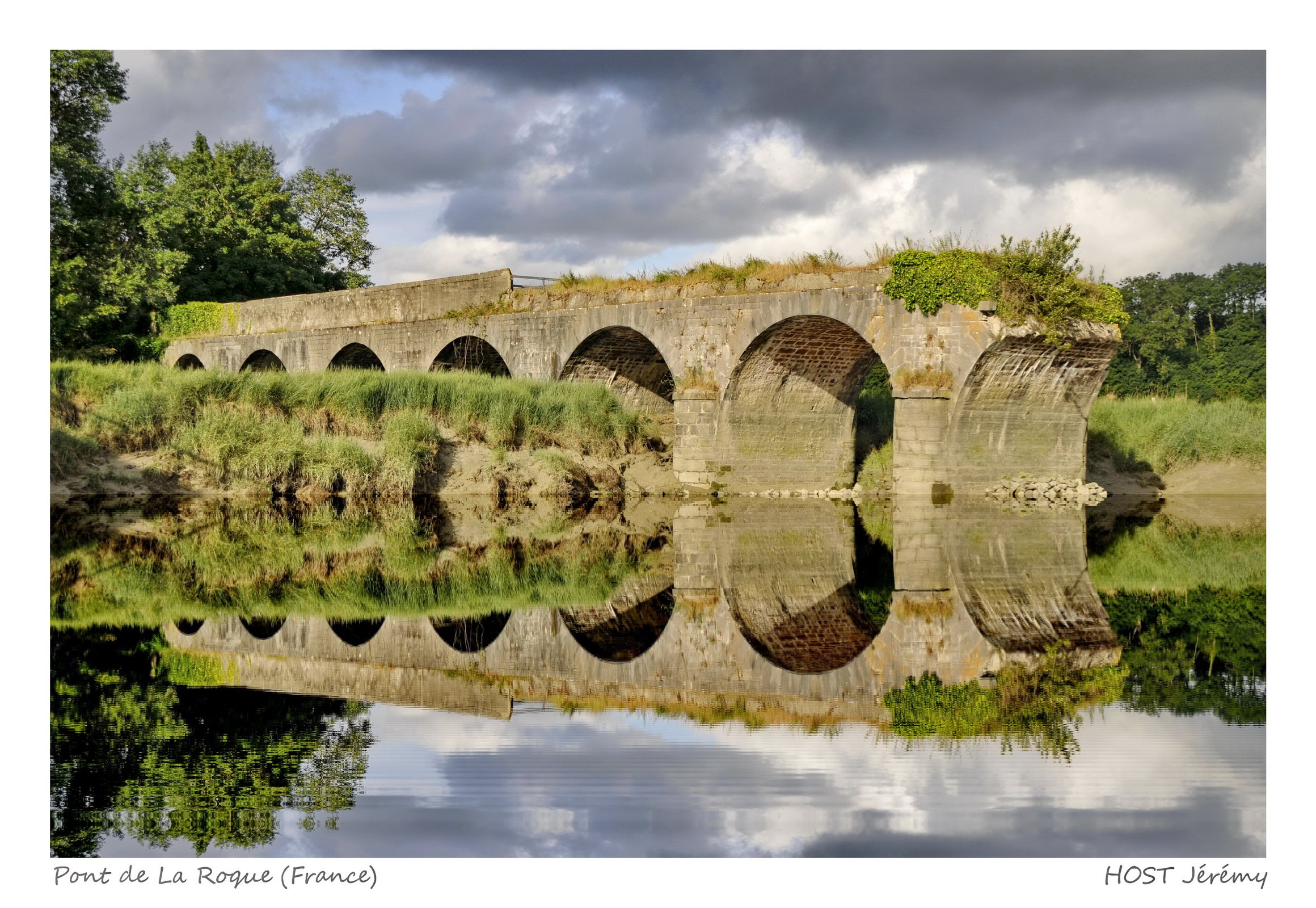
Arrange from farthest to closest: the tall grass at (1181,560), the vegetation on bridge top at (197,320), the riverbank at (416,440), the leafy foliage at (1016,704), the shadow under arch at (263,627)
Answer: the vegetation on bridge top at (197,320)
the riverbank at (416,440)
the tall grass at (1181,560)
the shadow under arch at (263,627)
the leafy foliage at (1016,704)

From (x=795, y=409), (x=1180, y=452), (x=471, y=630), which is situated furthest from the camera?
(x=1180, y=452)

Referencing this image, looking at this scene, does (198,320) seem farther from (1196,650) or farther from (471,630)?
(1196,650)

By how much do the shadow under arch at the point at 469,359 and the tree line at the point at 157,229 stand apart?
726cm

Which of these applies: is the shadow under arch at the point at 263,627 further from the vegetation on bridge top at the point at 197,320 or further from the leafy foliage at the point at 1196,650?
the vegetation on bridge top at the point at 197,320

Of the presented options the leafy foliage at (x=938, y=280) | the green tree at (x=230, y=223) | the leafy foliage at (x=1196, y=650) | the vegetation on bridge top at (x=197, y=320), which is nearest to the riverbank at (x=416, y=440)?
the leafy foliage at (x=938, y=280)

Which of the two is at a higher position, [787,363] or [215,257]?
[215,257]

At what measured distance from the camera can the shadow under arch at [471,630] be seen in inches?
283

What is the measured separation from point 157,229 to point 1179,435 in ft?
96.2

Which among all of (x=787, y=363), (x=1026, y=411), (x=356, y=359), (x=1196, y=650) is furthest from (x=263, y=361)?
(x=1196, y=650)

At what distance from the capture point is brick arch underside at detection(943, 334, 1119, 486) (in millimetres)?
17781

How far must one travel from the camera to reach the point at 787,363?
67.9 ft

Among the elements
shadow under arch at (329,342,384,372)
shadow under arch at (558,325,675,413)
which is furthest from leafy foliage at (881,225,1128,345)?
shadow under arch at (329,342,384,372)

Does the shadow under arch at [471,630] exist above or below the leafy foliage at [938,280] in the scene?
below

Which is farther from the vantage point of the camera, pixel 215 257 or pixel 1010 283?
pixel 215 257
